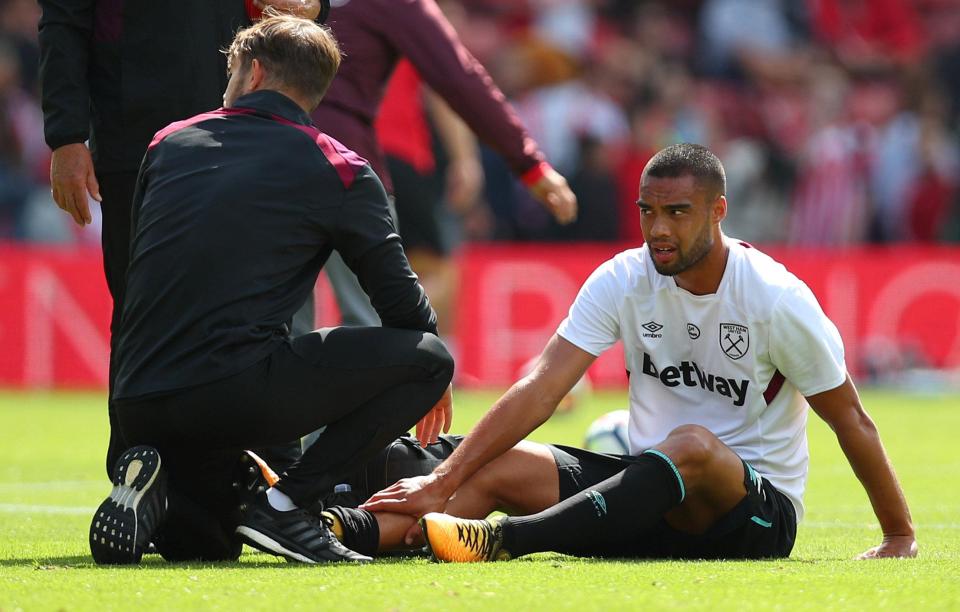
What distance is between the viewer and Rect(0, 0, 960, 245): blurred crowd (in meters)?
16.0

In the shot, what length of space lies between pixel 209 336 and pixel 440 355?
697mm

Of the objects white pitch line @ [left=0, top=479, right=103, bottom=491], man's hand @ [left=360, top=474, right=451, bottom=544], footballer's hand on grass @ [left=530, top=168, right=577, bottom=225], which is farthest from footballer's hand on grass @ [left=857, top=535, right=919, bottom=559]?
white pitch line @ [left=0, top=479, right=103, bottom=491]

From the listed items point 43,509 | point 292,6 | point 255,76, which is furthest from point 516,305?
point 255,76

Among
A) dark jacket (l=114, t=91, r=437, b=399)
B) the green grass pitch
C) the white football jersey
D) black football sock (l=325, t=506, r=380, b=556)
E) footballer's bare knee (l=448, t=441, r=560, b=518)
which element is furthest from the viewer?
footballer's bare knee (l=448, t=441, r=560, b=518)

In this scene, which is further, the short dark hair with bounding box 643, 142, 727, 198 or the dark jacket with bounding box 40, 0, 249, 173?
the dark jacket with bounding box 40, 0, 249, 173

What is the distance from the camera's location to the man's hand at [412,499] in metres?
4.91

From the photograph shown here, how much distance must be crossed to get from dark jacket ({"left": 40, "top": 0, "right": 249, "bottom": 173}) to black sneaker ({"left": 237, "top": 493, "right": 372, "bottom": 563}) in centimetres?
143

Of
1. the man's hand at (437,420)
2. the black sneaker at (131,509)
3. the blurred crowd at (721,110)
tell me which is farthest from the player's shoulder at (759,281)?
the blurred crowd at (721,110)

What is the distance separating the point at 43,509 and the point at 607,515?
8.99 feet

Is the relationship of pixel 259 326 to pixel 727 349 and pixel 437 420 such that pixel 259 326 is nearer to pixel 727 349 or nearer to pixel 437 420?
pixel 437 420

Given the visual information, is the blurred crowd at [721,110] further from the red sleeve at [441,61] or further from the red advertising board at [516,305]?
the red sleeve at [441,61]

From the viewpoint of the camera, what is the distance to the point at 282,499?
4602mm

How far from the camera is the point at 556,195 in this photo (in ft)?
20.8

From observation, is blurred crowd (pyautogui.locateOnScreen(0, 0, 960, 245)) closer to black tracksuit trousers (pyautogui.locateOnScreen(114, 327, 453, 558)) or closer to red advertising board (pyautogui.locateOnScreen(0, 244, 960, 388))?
red advertising board (pyautogui.locateOnScreen(0, 244, 960, 388))
